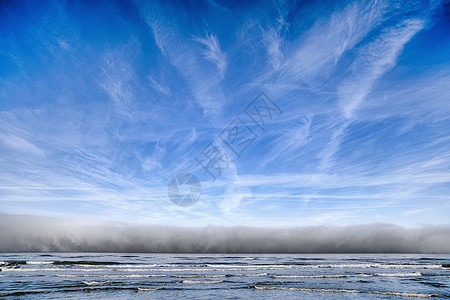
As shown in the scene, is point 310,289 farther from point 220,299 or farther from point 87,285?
point 87,285

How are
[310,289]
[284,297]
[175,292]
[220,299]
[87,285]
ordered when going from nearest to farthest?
[220,299]
[284,297]
[175,292]
[310,289]
[87,285]

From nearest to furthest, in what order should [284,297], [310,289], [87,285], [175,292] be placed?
[284,297], [175,292], [310,289], [87,285]

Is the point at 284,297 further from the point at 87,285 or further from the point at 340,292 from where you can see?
the point at 87,285

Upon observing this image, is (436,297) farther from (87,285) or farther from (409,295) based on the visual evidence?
(87,285)

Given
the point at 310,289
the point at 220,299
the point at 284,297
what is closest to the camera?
the point at 220,299

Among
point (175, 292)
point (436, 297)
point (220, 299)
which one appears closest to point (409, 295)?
point (436, 297)

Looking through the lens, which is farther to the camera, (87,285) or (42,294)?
(87,285)

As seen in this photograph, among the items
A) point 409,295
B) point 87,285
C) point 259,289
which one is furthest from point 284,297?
point 87,285

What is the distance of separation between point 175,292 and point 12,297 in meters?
10.3

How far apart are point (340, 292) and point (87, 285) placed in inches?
799

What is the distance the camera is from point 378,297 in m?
16.5

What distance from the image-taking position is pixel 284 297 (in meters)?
16.2

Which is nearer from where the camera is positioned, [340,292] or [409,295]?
[409,295]

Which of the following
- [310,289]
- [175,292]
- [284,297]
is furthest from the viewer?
[310,289]
